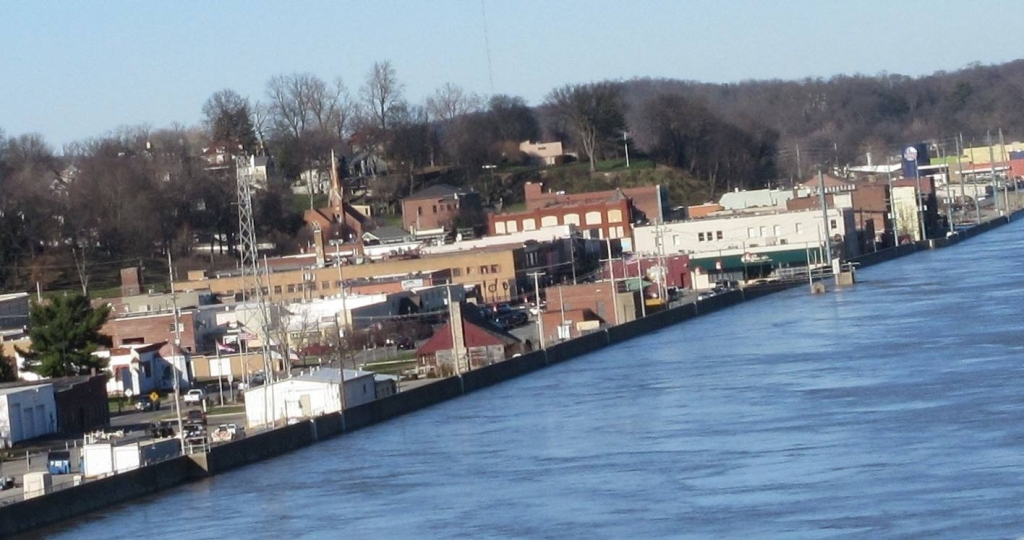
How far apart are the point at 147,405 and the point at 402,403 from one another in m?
4.03

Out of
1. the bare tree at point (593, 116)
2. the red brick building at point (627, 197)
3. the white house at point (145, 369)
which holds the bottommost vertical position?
the white house at point (145, 369)

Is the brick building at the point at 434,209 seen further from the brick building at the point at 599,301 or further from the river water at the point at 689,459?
the river water at the point at 689,459

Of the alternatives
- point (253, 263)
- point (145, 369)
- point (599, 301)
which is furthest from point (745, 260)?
point (253, 263)

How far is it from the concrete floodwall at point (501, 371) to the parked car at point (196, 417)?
8.50ft

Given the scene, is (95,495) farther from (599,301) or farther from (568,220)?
(568,220)

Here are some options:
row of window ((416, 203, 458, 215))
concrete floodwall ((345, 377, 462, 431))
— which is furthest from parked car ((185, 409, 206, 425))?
row of window ((416, 203, 458, 215))

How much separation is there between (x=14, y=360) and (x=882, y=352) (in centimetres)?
1003

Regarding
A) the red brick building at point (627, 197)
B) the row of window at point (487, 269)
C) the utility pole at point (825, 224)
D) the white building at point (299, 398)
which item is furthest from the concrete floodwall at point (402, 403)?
the red brick building at point (627, 197)

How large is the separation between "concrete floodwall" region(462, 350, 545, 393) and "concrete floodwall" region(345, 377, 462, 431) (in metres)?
0.26

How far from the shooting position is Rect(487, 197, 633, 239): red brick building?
118 feet

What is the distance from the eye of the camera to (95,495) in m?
11.5

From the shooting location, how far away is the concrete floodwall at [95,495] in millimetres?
10758

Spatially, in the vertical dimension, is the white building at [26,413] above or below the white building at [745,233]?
below

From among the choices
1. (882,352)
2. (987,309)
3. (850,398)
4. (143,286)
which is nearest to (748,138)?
(143,286)
